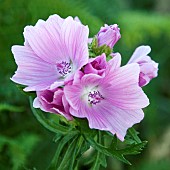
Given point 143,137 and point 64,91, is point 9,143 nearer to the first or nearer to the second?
point 64,91

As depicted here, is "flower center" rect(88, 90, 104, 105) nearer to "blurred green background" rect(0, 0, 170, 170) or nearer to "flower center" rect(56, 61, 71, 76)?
"flower center" rect(56, 61, 71, 76)

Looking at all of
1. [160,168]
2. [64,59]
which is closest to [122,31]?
[160,168]

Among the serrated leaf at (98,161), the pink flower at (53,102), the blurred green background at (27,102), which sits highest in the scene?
the pink flower at (53,102)

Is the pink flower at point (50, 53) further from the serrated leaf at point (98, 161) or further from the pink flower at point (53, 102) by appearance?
the serrated leaf at point (98, 161)

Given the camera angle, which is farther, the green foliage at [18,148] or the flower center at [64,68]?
the green foliage at [18,148]

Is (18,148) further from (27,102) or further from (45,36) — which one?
(45,36)

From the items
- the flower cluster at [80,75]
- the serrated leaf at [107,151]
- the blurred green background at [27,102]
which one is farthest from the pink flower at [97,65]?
the blurred green background at [27,102]

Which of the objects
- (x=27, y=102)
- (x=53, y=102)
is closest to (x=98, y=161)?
(x=53, y=102)

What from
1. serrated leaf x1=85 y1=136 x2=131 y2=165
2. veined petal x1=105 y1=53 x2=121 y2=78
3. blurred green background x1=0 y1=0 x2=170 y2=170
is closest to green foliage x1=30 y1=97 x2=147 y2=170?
serrated leaf x1=85 y1=136 x2=131 y2=165
